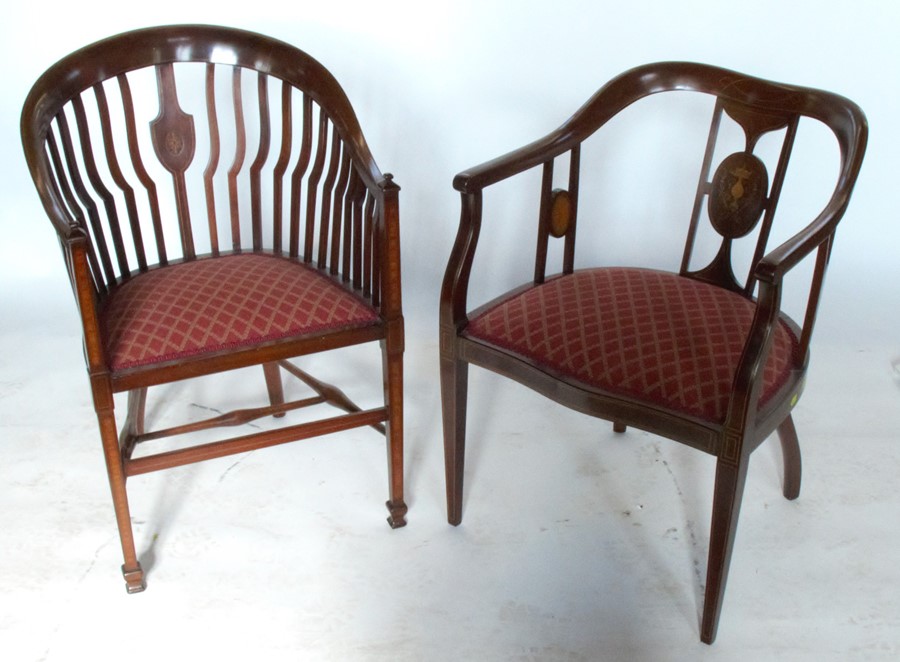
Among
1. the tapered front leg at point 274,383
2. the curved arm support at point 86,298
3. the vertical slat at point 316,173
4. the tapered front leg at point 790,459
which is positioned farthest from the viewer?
the tapered front leg at point 274,383

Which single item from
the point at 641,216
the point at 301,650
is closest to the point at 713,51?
the point at 641,216

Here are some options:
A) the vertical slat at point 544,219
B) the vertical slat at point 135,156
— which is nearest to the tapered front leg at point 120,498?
the vertical slat at point 135,156

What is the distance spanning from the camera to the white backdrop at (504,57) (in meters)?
2.55

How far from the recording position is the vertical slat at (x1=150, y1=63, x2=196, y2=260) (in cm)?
202

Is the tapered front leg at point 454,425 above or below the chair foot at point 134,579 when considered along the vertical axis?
above

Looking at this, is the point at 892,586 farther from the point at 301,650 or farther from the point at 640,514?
the point at 301,650

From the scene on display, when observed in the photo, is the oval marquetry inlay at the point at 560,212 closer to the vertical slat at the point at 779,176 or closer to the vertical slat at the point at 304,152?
the vertical slat at the point at 779,176

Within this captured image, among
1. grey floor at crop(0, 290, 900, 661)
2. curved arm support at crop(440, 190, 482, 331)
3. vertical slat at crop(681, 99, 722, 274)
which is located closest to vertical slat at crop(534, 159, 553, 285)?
curved arm support at crop(440, 190, 482, 331)

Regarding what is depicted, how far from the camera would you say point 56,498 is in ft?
7.12

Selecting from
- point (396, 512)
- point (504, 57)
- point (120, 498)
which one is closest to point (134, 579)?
point (120, 498)

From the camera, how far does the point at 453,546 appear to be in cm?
204

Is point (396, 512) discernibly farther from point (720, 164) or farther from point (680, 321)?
point (720, 164)

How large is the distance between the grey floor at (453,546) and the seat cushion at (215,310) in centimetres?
48

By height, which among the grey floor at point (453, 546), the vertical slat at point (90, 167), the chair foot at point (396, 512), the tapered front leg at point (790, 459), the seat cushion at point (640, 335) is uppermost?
the vertical slat at point (90, 167)
